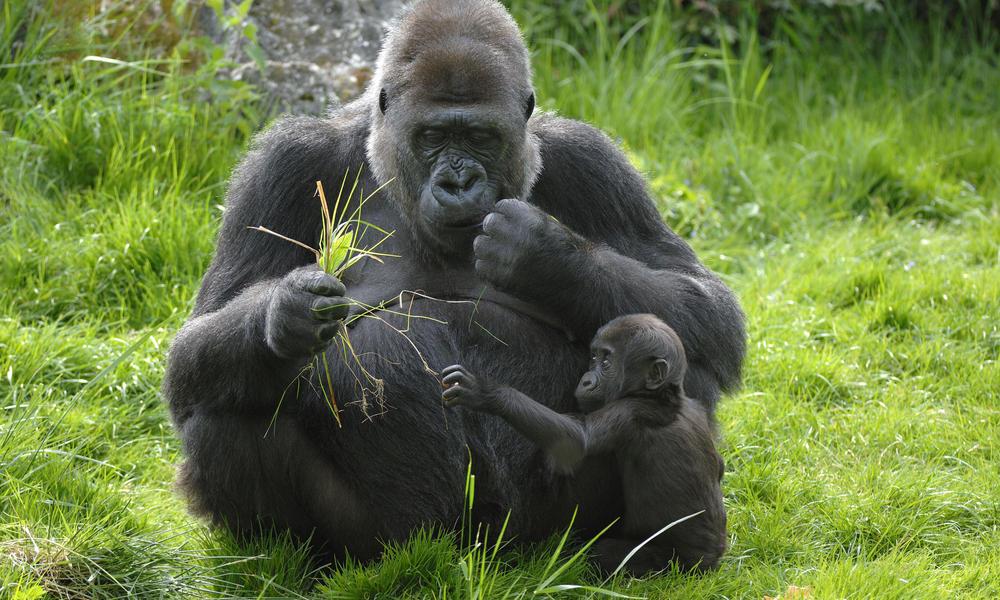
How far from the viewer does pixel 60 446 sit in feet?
15.4

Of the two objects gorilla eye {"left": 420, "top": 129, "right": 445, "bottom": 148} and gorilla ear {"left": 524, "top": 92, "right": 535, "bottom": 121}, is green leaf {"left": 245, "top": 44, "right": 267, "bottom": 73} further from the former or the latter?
gorilla eye {"left": 420, "top": 129, "right": 445, "bottom": 148}

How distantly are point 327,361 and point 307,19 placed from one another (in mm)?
3371

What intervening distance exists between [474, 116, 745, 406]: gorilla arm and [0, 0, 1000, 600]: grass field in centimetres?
75

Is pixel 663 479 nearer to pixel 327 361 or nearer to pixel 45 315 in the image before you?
pixel 327 361

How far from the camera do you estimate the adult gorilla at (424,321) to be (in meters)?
3.97

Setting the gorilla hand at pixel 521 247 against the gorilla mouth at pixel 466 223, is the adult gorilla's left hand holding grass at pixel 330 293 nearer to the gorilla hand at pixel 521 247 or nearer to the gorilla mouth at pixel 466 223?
the gorilla mouth at pixel 466 223

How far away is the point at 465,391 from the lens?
3.72 m

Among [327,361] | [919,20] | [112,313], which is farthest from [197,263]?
[919,20]

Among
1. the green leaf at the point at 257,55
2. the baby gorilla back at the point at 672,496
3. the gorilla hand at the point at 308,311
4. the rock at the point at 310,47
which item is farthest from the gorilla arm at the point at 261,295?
the rock at the point at 310,47

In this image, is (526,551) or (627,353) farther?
(526,551)

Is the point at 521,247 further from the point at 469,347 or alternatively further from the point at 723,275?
the point at 723,275

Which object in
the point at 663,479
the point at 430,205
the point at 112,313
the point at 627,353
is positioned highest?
the point at 430,205

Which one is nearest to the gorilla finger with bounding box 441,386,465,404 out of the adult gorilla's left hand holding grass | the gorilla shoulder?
the adult gorilla's left hand holding grass

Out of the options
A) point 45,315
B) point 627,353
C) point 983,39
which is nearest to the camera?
point 627,353
